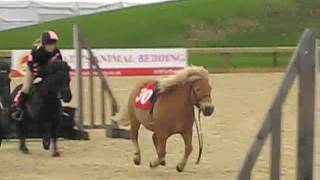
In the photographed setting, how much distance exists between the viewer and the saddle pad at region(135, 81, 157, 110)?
1120 cm

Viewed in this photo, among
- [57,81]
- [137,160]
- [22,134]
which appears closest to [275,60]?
[22,134]

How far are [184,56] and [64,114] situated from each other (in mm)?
14839

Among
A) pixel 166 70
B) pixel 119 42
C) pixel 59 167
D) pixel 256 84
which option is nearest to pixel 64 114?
pixel 59 167

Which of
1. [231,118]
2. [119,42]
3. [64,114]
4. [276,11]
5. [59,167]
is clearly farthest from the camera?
[276,11]

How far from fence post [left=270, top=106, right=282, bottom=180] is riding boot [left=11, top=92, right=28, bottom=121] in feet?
21.0

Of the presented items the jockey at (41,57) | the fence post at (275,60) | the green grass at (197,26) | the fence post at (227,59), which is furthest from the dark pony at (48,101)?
the green grass at (197,26)

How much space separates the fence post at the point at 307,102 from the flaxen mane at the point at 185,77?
11.5 ft

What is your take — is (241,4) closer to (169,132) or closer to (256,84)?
A: (256,84)

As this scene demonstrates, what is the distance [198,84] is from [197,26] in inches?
1644

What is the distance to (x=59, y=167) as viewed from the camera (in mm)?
11852

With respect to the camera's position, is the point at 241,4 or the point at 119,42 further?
the point at 241,4

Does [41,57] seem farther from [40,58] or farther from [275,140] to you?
[275,140]

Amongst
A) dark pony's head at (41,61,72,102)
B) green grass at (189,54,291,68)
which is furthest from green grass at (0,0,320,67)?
dark pony's head at (41,61,72,102)

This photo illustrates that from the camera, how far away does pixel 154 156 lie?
12977 millimetres
